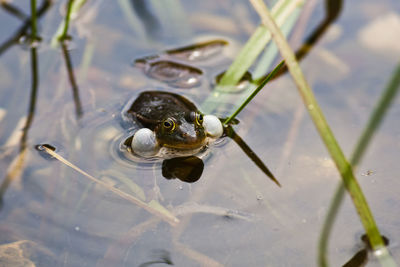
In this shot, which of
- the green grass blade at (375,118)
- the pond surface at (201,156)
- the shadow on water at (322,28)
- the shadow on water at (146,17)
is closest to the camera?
the green grass blade at (375,118)

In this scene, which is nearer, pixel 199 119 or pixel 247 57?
pixel 199 119

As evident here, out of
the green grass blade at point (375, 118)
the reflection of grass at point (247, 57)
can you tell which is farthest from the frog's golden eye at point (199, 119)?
the green grass blade at point (375, 118)

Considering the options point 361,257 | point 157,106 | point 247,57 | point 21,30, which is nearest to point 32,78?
point 21,30

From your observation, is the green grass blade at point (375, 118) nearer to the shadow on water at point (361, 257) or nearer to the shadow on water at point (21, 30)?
the shadow on water at point (361, 257)

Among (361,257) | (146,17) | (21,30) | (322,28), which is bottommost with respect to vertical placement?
(361,257)

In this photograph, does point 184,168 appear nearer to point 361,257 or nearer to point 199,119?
point 199,119
